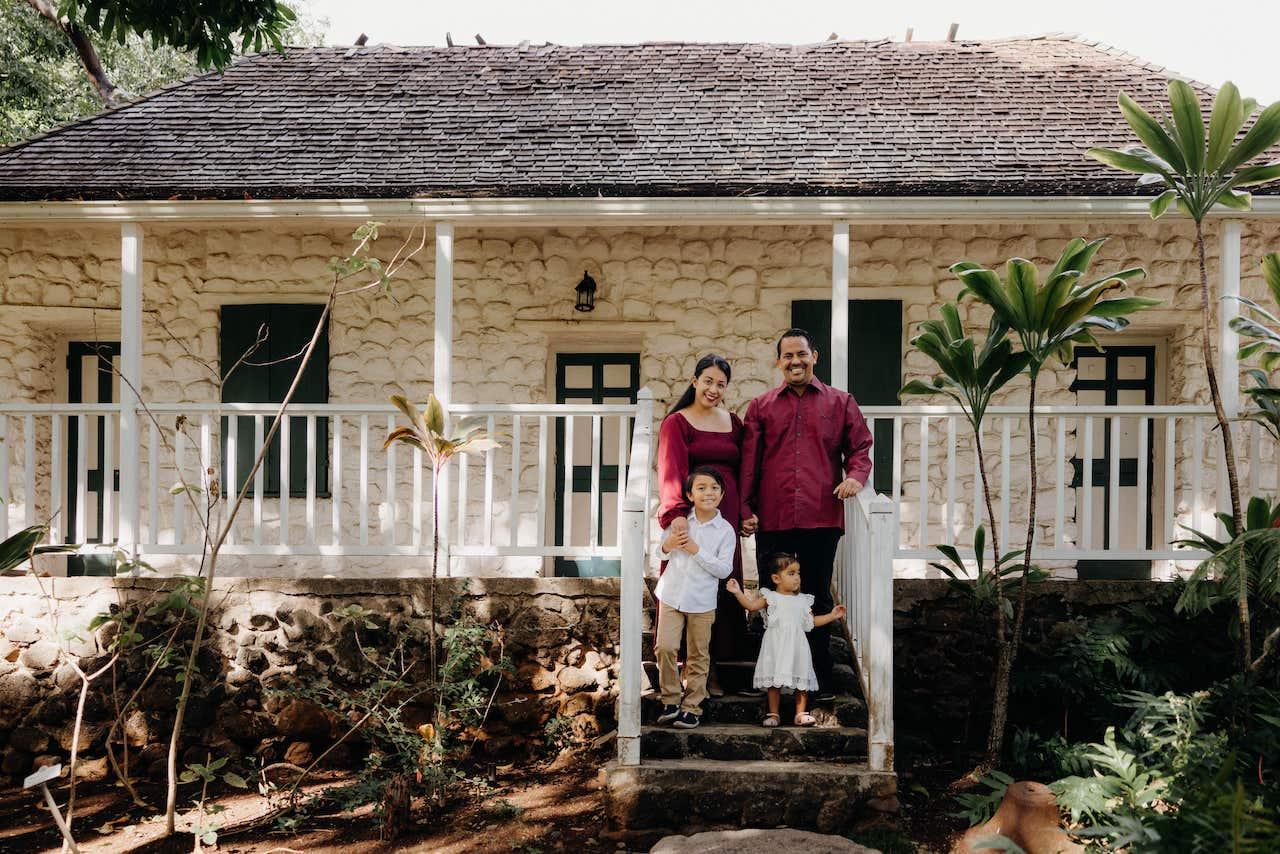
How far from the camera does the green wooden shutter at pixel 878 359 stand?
6.84 metres

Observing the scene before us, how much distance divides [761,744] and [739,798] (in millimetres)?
277

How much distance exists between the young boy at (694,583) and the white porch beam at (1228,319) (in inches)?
131

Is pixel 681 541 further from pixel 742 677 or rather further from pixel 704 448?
pixel 742 677

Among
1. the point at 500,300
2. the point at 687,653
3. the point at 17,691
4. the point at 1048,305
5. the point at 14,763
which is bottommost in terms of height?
the point at 14,763

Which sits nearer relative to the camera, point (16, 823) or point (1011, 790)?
point (1011, 790)

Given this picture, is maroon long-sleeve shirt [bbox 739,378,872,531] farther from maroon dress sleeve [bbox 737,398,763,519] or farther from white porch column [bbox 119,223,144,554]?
white porch column [bbox 119,223,144,554]

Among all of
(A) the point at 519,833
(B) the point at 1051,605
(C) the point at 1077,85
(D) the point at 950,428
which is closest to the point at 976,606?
(B) the point at 1051,605

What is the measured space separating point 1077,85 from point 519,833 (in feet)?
22.7

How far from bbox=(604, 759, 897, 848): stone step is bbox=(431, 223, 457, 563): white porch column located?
80.1 inches

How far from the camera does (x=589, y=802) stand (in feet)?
15.4

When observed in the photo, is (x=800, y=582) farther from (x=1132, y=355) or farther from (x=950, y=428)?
(x=1132, y=355)

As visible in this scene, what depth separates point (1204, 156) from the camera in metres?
4.40

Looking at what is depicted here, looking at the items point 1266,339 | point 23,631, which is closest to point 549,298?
point 23,631

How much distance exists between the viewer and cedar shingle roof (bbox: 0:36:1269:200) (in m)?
5.74
